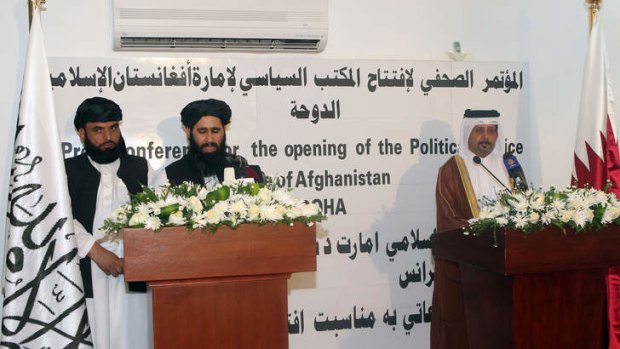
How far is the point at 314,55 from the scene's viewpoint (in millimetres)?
4922

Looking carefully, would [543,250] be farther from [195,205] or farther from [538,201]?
[195,205]

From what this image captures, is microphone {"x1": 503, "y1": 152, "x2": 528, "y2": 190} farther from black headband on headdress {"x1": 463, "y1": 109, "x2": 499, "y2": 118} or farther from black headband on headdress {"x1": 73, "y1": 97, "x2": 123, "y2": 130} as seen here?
black headband on headdress {"x1": 73, "y1": 97, "x2": 123, "y2": 130}

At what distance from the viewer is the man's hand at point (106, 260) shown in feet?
13.5

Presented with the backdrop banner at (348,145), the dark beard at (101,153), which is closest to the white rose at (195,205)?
the dark beard at (101,153)

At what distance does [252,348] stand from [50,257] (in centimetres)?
121

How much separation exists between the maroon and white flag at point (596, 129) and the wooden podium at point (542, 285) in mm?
1254

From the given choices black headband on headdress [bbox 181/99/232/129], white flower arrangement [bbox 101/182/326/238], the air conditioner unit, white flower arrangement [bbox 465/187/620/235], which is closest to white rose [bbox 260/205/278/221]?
white flower arrangement [bbox 101/182/326/238]

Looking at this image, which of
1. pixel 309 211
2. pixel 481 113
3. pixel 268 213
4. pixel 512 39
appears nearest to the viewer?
pixel 268 213

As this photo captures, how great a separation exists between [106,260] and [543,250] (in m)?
2.28

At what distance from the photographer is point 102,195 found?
4.33 metres

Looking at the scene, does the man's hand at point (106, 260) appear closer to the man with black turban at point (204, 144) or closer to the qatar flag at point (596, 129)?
the man with black turban at point (204, 144)

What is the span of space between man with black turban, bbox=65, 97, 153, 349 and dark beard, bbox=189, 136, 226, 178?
1.17ft

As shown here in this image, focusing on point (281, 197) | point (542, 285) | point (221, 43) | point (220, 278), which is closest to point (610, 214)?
point (542, 285)

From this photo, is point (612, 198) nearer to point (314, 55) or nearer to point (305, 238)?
point (305, 238)
